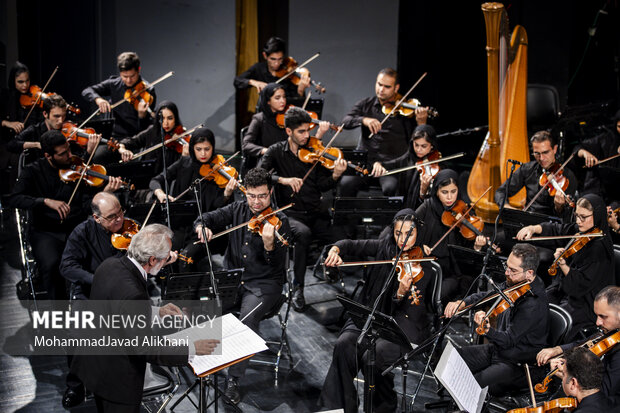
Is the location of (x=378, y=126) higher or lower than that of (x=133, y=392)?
higher

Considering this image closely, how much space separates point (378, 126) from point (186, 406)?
337cm

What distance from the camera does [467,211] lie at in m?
5.22

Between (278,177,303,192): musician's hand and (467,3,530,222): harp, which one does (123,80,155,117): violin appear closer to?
(278,177,303,192): musician's hand

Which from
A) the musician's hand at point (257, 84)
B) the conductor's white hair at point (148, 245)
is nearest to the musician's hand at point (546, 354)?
the conductor's white hair at point (148, 245)

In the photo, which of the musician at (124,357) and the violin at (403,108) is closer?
the musician at (124,357)

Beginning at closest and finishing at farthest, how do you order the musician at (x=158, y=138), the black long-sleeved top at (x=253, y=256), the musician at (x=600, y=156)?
the black long-sleeved top at (x=253, y=256), the musician at (x=600, y=156), the musician at (x=158, y=138)

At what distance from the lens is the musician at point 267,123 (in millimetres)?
6492

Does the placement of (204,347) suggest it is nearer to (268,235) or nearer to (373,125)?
(268,235)

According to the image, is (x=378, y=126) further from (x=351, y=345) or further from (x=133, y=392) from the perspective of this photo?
(x=133, y=392)

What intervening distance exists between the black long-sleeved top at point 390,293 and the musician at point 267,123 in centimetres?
206

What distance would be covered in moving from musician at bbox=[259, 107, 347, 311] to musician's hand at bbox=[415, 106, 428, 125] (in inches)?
44.8

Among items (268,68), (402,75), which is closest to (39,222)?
(268,68)

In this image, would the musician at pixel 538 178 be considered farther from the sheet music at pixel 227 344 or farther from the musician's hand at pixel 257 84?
the sheet music at pixel 227 344

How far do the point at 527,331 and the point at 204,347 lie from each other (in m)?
1.96
